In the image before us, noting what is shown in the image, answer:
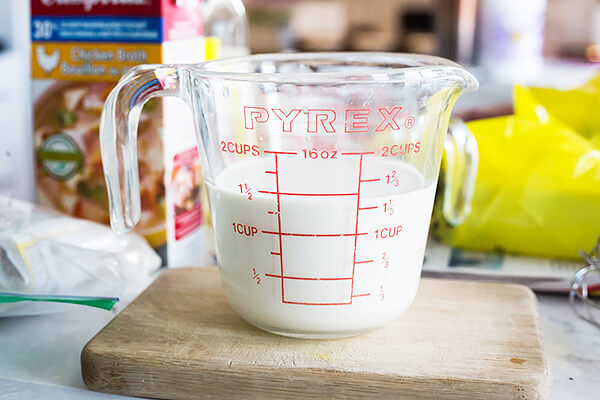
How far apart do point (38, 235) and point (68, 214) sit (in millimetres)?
152

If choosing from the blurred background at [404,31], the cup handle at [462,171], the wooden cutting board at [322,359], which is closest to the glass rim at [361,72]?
the cup handle at [462,171]

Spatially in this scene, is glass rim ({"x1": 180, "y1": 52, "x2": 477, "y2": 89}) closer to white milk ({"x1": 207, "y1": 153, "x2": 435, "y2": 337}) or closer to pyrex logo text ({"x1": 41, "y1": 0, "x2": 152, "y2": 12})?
white milk ({"x1": 207, "y1": 153, "x2": 435, "y2": 337})

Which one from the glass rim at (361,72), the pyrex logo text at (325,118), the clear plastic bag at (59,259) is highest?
the glass rim at (361,72)

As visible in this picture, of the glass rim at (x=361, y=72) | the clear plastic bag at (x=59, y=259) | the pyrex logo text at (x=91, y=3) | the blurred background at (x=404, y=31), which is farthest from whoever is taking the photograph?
the blurred background at (x=404, y=31)

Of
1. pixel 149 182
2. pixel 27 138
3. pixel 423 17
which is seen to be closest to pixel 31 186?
pixel 27 138

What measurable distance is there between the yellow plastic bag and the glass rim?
289mm

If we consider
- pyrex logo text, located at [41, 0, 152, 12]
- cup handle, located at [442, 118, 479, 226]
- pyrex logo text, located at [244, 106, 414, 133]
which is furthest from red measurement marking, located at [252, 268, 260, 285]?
pyrex logo text, located at [41, 0, 152, 12]

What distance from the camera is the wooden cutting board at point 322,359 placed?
0.60 metres

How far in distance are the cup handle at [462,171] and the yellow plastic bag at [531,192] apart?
10cm

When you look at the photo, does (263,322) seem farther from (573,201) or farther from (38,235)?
(573,201)

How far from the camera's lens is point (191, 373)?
626 mm

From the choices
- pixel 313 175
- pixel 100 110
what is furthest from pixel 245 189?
pixel 100 110

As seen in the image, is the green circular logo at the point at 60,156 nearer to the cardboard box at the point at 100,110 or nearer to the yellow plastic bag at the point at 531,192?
the cardboard box at the point at 100,110

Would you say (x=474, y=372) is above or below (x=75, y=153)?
below
